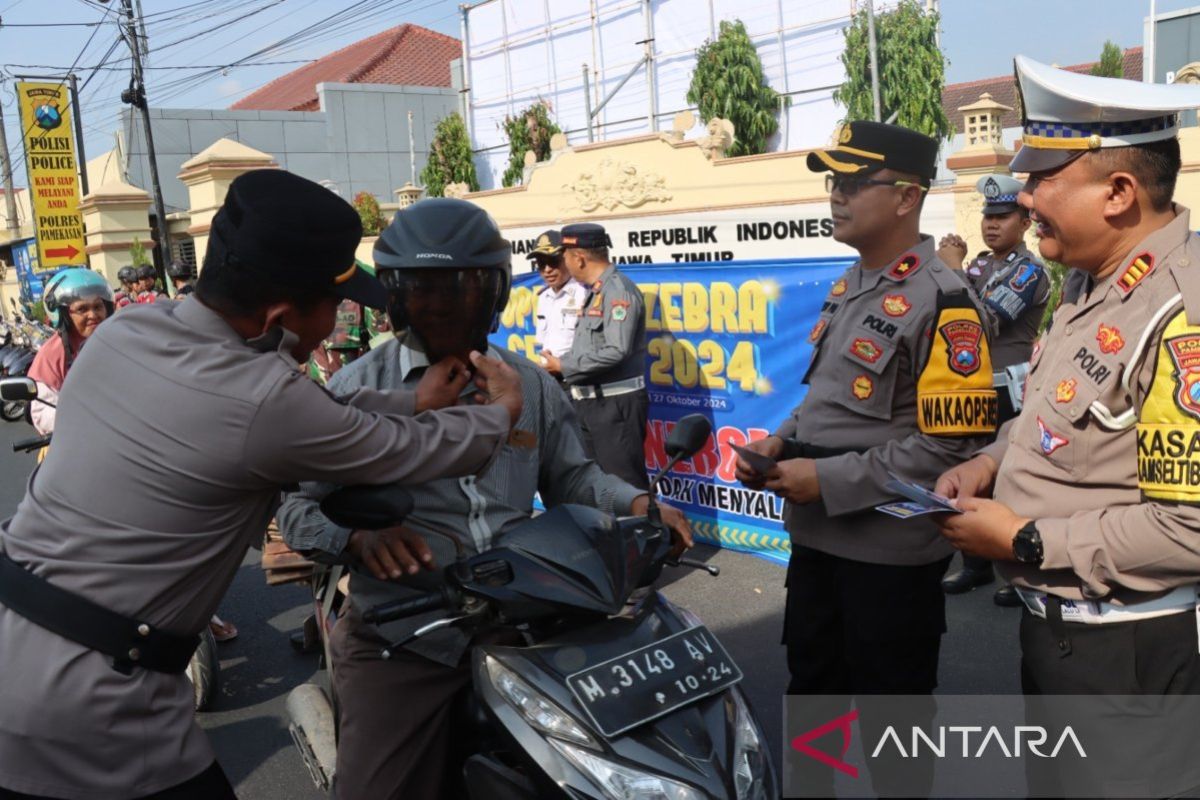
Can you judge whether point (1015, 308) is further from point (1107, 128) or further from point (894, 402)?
point (1107, 128)

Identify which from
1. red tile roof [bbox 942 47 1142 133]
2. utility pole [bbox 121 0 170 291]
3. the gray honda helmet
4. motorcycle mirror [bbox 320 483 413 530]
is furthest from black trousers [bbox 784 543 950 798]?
red tile roof [bbox 942 47 1142 133]

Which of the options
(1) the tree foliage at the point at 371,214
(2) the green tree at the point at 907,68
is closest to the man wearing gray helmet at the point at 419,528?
(2) the green tree at the point at 907,68

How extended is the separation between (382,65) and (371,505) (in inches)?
1787

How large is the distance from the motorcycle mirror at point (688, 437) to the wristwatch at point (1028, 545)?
0.68m

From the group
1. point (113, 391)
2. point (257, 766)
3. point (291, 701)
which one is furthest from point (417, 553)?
point (257, 766)

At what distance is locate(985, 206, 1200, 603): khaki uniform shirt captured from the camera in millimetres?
1807

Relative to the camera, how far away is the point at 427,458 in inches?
76.8

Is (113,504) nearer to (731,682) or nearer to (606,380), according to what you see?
(731,682)

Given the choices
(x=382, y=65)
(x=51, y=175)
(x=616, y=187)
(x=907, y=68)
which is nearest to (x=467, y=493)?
(x=616, y=187)

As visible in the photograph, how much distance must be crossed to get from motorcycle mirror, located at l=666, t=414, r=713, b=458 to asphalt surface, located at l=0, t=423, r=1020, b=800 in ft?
5.74

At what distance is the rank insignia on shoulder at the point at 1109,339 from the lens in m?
1.94

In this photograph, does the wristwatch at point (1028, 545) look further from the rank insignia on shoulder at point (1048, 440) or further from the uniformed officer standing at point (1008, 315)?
the uniformed officer standing at point (1008, 315)

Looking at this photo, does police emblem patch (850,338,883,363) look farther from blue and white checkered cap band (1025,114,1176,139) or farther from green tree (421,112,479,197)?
green tree (421,112,479,197)

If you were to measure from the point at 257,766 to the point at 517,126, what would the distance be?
28277mm
